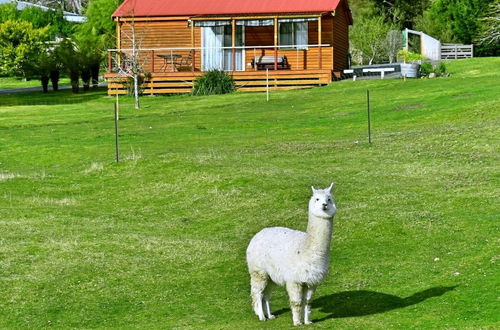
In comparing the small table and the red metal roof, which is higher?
the red metal roof

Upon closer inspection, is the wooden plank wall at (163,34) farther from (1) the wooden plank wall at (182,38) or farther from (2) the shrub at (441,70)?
(2) the shrub at (441,70)

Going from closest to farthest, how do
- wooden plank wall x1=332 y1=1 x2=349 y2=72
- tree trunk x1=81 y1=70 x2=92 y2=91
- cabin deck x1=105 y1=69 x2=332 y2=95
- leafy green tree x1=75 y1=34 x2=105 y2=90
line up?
1. cabin deck x1=105 y1=69 x2=332 y2=95
2. wooden plank wall x1=332 y1=1 x2=349 y2=72
3. leafy green tree x1=75 y1=34 x2=105 y2=90
4. tree trunk x1=81 y1=70 x2=92 y2=91

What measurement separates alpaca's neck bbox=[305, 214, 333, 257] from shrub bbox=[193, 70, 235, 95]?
3868 cm

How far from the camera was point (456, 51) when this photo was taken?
65.7 metres

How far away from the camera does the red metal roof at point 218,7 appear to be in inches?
2104

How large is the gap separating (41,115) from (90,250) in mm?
28264

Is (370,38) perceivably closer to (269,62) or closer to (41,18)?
(269,62)

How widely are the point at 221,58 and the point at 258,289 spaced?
135 feet

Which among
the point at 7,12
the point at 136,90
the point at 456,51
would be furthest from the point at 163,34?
the point at 7,12

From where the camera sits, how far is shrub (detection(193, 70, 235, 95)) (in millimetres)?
51406

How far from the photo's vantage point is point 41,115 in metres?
47.2

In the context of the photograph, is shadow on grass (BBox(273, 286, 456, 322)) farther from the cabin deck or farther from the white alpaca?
the cabin deck

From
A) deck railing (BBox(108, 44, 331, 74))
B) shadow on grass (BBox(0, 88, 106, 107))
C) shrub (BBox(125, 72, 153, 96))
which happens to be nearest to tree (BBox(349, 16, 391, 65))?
deck railing (BBox(108, 44, 331, 74))

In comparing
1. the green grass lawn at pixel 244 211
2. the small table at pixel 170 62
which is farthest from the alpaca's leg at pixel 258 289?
the small table at pixel 170 62
